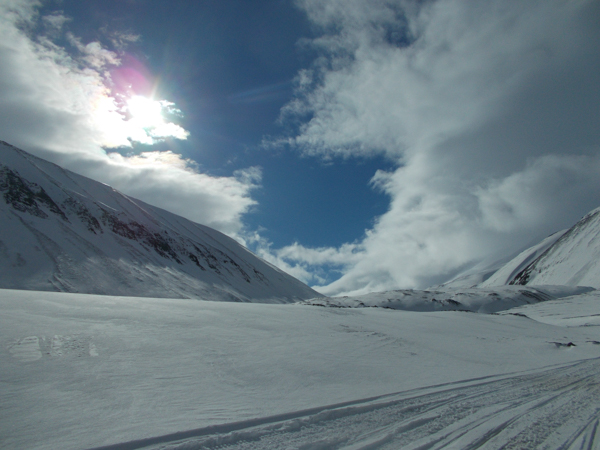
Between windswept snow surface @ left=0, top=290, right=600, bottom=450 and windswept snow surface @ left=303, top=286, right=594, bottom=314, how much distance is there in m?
33.0

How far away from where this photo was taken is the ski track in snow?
3.47m

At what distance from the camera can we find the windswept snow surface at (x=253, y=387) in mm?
3508

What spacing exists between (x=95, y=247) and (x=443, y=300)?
58.5 m

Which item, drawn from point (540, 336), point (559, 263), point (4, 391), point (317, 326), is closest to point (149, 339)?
point (4, 391)

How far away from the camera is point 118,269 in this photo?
53.0 meters

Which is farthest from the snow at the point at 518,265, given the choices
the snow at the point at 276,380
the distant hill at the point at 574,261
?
the snow at the point at 276,380

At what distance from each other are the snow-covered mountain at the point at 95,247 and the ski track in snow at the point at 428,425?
47676mm

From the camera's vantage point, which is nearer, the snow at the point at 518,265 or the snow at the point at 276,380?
the snow at the point at 276,380

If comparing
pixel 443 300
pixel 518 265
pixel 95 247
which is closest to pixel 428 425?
pixel 443 300

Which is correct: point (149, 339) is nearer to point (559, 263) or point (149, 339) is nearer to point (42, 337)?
point (42, 337)

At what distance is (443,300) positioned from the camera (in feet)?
146

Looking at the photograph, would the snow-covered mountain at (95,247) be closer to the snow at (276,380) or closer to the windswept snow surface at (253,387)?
the snow at (276,380)

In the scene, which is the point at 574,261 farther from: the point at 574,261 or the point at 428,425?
the point at 428,425

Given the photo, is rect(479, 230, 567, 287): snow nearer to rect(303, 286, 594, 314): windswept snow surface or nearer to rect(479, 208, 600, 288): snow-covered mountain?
rect(479, 208, 600, 288): snow-covered mountain
